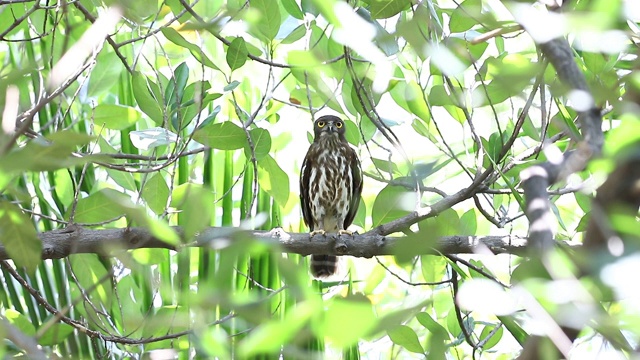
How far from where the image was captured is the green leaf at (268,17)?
10.2 feet

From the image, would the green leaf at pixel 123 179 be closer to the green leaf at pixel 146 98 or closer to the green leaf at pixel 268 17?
the green leaf at pixel 146 98

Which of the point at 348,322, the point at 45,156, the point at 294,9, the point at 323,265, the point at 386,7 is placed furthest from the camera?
the point at 323,265

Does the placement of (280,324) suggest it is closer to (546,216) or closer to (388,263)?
(546,216)

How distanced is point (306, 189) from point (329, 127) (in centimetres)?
60

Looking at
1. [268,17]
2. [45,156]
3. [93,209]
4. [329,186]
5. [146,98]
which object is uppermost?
[329,186]

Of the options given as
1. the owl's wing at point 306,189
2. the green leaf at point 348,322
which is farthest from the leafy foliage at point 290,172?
the owl's wing at point 306,189

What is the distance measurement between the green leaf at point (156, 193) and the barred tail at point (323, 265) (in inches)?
98.0

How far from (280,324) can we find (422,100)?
251cm

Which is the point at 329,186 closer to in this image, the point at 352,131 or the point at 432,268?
the point at 352,131

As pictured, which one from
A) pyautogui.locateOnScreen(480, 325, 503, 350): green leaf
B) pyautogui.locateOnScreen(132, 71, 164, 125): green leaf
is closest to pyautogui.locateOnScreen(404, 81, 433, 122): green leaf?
pyautogui.locateOnScreen(480, 325, 503, 350): green leaf

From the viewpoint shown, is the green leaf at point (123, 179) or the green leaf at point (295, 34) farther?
the green leaf at point (123, 179)

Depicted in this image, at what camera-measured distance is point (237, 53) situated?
3066mm

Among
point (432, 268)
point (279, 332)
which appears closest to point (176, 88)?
point (432, 268)

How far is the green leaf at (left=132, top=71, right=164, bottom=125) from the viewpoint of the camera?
3131mm
